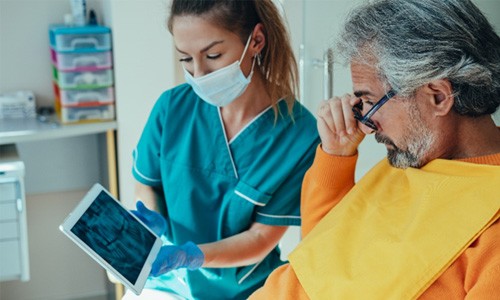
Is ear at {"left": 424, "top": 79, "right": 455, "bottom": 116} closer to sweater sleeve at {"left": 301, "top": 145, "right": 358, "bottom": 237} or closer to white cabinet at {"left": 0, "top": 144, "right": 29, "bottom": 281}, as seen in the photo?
sweater sleeve at {"left": 301, "top": 145, "right": 358, "bottom": 237}

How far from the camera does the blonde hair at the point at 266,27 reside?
1.70 metres

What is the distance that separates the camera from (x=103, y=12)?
291 centimetres

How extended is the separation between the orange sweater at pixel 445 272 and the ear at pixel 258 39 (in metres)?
0.34

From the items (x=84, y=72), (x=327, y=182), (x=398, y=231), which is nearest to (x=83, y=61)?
(x=84, y=72)

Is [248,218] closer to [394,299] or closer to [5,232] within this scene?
[394,299]

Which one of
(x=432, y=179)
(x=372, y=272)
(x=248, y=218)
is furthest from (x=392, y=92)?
(x=248, y=218)

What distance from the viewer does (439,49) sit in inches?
48.7

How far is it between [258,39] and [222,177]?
1.10 ft

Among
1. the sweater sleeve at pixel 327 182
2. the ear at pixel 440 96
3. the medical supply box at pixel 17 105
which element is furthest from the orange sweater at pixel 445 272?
the medical supply box at pixel 17 105

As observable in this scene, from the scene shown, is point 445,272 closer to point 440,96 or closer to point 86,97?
point 440,96

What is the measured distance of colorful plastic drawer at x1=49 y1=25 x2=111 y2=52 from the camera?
2.74 m

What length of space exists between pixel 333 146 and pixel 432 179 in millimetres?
275

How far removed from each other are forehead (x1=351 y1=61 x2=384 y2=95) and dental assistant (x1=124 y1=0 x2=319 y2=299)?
40 centimetres

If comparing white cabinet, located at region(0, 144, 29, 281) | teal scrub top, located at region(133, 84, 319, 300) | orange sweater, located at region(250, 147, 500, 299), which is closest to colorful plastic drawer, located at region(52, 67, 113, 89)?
white cabinet, located at region(0, 144, 29, 281)
